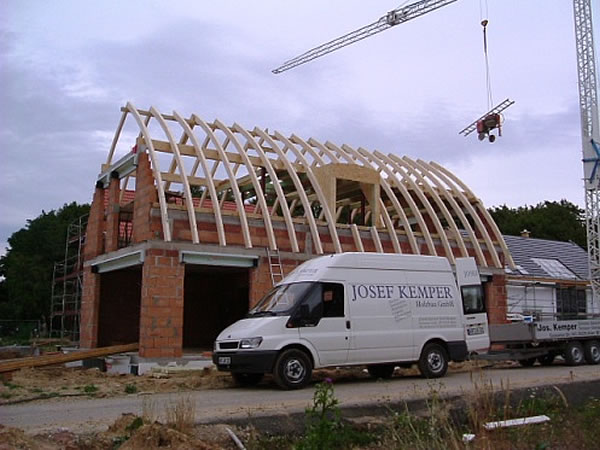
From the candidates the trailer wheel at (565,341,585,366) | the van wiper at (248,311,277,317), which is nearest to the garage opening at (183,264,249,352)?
the trailer wheel at (565,341,585,366)

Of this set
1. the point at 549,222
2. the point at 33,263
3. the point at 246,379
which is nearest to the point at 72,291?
the point at 33,263

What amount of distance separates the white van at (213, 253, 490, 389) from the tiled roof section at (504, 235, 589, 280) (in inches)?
785

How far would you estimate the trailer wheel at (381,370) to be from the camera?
46.2 ft

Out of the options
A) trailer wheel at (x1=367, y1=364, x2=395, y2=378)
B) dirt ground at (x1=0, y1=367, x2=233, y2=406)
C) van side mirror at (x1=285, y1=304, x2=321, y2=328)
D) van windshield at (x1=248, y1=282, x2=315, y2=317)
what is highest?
van windshield at (x1=248, y1=282, x2=315, y2=317)

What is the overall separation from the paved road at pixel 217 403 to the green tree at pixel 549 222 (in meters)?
45.2

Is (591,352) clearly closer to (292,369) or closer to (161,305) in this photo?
(292,369)

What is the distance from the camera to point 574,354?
18.3 meters

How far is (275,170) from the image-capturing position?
21047 millimetres

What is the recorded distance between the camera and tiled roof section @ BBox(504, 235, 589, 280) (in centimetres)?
3359

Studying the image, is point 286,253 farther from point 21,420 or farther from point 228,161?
point 21,420

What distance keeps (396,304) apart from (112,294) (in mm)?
11475

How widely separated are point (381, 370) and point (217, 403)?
506cm

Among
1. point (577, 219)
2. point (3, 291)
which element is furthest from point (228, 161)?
point (577, 219)

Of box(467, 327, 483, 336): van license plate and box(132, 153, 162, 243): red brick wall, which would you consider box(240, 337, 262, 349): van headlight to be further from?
box(132, 153, 162, 243): red brick wall
